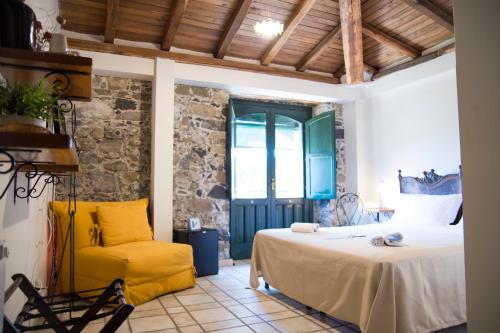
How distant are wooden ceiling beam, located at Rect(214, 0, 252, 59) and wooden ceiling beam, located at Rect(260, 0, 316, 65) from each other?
25.2 inches

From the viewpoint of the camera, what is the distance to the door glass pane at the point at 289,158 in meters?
6.12

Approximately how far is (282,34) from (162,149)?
7.58 ft

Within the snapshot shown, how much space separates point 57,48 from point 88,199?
3.36m

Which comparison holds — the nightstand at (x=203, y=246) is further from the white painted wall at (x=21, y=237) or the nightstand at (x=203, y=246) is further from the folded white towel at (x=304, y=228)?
the white painted wall at (x=21, y=237)

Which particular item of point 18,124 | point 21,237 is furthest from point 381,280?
point 21,237

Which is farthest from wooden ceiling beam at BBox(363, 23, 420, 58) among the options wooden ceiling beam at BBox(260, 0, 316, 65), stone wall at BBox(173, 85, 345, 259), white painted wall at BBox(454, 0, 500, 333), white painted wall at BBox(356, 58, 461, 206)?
white painted wall at BBox(454, 0, 500, 333)

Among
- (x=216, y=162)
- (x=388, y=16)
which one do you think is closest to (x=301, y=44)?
(x=388, y=16)

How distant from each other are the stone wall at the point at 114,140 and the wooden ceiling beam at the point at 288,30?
1810 mm

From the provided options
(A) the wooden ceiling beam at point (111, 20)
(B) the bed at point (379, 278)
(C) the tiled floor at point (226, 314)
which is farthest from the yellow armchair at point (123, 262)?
(A) the wooden ceiling beam at point (111, 20)

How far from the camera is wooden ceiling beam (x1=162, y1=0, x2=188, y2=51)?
4.08m

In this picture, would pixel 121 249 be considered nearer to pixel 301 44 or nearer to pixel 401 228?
pixel 401 228

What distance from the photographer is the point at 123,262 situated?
3.22 m

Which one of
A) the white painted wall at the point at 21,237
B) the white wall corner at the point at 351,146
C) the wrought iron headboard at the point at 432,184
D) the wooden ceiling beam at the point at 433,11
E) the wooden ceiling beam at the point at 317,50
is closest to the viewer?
the white painted wall at the point at 21,237

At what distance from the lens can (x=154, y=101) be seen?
4641 mm
